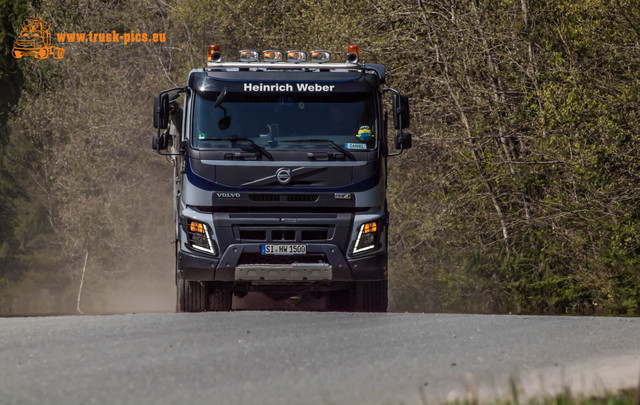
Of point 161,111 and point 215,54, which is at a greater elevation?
point 215,54

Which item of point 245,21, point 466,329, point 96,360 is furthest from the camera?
point 245,21

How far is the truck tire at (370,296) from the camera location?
14266mm

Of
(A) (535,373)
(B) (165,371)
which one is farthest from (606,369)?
(B) (165,371)

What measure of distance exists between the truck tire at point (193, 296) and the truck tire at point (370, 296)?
1.96 m

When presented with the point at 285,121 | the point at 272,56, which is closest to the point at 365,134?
the point at 285,121

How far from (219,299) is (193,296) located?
399mm

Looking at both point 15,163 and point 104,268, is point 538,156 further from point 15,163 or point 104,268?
point 15,163

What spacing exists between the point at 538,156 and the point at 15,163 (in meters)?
39.0

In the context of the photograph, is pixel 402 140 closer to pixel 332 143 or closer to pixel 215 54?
pixel 332 143

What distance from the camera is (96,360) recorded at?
339 inches

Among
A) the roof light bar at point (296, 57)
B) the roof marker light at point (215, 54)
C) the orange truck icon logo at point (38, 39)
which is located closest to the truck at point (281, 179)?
the roof marker light at point (215, 54)

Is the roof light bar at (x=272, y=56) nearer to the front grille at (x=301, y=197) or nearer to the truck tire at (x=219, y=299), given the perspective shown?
the front grille at (x=301, y=197)

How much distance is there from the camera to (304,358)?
8.62 metres

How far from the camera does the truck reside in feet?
43.5
